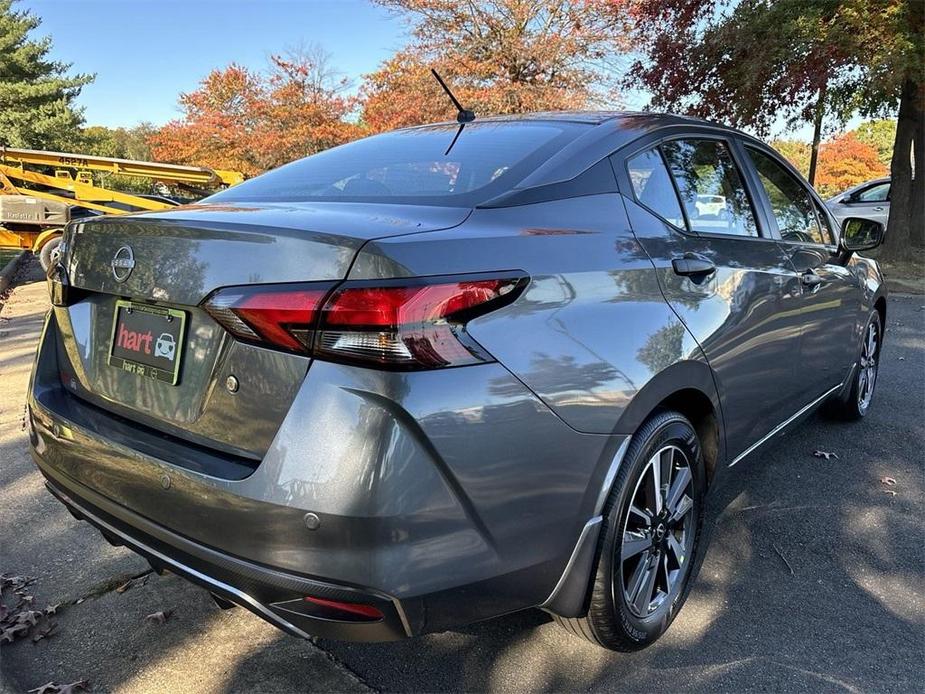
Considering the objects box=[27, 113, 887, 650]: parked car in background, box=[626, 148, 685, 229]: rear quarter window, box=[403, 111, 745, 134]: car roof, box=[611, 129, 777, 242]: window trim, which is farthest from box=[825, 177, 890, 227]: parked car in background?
box=[27, 113, 887, 650]: parked car in background

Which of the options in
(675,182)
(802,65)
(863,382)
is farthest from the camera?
(802,65)

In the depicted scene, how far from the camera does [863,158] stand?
1588 inches

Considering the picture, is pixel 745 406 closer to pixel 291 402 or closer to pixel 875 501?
pixel 875 501

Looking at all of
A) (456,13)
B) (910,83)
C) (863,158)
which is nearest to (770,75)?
(910,83)

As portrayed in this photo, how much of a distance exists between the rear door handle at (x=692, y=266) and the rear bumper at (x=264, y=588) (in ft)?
4.39

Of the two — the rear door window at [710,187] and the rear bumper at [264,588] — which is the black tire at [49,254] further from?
the rear door window at [710,187]

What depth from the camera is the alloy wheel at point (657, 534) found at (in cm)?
213

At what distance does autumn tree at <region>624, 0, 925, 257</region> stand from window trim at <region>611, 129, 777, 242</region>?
8218mm

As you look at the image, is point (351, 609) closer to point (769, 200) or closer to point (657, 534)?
point (657, 534)

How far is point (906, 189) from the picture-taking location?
12523mm

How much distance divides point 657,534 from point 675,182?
1216mm

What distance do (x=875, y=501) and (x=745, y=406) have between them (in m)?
1.25

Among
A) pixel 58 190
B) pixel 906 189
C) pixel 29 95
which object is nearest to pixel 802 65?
pixel 906 189

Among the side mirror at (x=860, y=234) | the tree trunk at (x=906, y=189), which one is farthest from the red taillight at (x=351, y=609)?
the tree trunk at (x=906, y=189)
